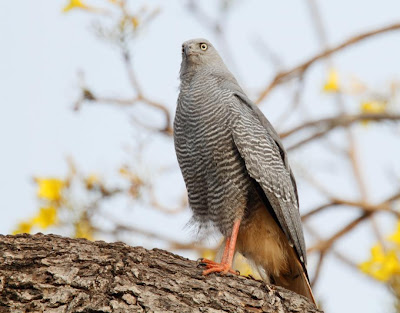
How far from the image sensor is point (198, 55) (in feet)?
21.1

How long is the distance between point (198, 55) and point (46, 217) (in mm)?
2275

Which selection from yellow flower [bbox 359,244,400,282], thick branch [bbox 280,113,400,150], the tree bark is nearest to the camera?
the tree bark

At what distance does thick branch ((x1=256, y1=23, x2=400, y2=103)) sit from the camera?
758 cm

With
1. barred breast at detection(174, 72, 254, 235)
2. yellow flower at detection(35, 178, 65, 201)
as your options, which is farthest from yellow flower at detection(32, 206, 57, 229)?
barred breast at detection(174, 72, 254, 235)

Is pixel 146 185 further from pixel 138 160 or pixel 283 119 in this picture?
pixel 283 119

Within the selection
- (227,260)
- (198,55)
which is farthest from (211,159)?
(198,55)

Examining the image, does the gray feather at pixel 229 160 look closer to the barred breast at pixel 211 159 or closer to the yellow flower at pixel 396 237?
the barred breast at pixel 211 159

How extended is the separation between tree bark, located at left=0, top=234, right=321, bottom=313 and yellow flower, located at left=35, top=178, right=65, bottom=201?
237cm

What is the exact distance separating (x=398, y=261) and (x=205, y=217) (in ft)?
6.61

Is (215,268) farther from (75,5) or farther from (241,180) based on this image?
(75,5)

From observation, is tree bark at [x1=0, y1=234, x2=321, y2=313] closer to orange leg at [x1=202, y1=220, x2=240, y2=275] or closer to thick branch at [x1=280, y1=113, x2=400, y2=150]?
orange leg at [x1=202, y1=220, x2=240, y2=275]

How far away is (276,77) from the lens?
7.70m

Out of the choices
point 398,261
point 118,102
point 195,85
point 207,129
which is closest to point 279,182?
point 207,129

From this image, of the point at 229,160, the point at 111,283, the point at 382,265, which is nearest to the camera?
the point at 111,283
